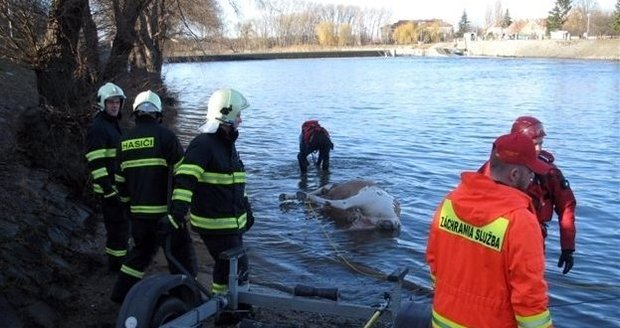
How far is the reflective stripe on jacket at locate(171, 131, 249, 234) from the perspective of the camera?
4957 millimetres

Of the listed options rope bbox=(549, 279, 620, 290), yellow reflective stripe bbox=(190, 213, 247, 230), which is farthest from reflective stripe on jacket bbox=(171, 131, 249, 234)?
rope bbox=(549, 279, 620, 290)

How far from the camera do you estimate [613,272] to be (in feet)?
28.1

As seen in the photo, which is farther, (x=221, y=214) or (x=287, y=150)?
(x=287, y=150)

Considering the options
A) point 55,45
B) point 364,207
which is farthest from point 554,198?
point 55,45

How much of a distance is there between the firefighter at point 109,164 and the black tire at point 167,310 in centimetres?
207

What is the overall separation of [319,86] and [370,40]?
11777 centimetres

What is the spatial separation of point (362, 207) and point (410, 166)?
21.5ft

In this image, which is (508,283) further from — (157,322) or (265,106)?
(265,106)

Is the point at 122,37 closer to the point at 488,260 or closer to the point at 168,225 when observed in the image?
the point at 168,225

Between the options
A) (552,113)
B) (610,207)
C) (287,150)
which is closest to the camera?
(610,207)

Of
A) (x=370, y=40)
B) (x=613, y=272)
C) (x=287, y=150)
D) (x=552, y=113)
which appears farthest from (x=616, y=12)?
(x=613, y=272)

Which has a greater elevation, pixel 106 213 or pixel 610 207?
pixel 106 213

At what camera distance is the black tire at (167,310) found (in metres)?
4.39

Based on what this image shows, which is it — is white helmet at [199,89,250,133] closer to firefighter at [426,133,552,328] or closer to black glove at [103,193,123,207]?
black glove at [103,193,123,207]
